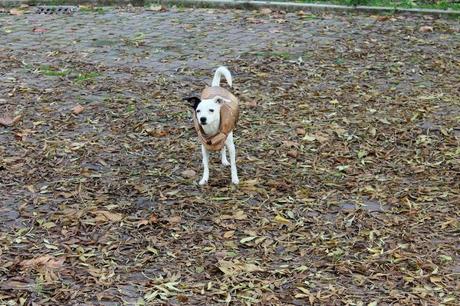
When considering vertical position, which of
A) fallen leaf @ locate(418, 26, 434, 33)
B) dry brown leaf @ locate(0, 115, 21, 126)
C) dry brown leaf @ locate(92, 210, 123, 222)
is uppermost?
fallen leaf @ locate(418, 26, 434, 33)

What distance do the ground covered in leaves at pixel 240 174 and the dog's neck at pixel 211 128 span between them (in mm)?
429

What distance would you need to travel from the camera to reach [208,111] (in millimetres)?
4375

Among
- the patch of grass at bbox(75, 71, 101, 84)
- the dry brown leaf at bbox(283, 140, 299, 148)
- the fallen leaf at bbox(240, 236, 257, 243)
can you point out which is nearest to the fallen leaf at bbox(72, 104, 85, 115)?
the patch of grass at bbox(75, 71, 101, 84)

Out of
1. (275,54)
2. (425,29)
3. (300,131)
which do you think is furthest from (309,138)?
(425,29)

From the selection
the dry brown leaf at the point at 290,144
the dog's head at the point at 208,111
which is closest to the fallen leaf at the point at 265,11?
the dry brown leaf at the point at 290,144

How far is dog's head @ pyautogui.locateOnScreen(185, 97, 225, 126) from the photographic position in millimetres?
4367

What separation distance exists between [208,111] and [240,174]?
0.69 meters

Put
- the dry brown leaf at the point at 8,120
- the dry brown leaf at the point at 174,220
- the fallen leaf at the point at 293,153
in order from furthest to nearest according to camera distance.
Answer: the dry brown leaf at the point at 8,120 → the fallen leaf at the point at 293,153 → the dry brown leaf at the point at 174,220

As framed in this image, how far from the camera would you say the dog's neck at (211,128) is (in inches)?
174

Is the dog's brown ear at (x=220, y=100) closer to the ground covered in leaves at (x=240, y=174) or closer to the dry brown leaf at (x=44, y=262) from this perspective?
the ground covered in leaves at (x=240, y=174)

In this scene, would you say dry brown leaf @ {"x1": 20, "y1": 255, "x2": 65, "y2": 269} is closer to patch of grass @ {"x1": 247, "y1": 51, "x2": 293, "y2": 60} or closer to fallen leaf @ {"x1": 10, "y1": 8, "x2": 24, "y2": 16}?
patch of grass @ {"x1": 247, "y1": 51, "x2": 293, "y2": 60}

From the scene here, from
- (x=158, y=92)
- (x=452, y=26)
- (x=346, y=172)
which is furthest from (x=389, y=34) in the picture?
(x=346, y=172)

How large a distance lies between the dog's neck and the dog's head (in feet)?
0.05

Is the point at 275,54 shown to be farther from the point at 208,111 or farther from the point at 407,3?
the point at 208,111
